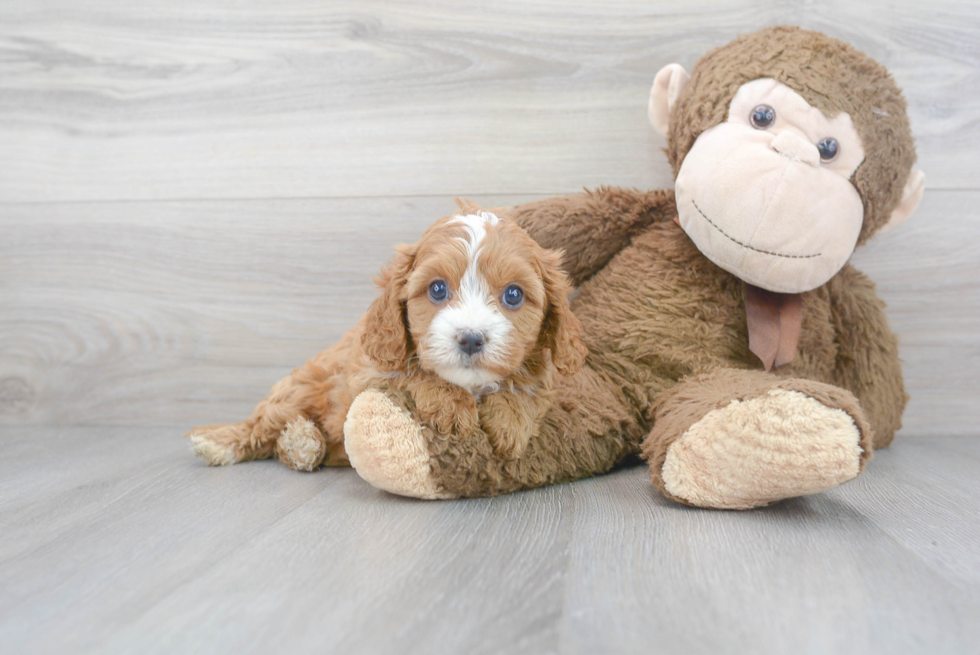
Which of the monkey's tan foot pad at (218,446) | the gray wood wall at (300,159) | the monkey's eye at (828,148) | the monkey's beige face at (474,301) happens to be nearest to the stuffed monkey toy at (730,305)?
the monkey's eye at (828,148)

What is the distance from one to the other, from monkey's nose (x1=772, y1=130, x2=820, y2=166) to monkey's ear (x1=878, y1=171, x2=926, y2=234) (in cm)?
24

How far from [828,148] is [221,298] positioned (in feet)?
4.00

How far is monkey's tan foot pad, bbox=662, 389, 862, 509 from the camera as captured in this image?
34.6 inches

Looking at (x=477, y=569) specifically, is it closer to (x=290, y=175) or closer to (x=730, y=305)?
(x=730, y=305)

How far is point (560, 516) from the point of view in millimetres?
941

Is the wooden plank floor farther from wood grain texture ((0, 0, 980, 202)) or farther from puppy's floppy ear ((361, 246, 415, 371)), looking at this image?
puppy's floppy ear ((361, 246, 415, 371))

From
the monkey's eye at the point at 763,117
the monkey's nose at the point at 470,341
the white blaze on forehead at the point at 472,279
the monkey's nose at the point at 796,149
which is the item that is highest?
the monkey's eye at the point at 763,117

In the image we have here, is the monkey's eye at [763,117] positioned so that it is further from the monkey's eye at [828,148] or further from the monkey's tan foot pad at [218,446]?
the monkey's tan foot pad at [218,446]

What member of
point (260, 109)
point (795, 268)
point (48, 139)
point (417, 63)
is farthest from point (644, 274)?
point (48, 139)

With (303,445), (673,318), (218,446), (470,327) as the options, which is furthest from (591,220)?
(218,446)

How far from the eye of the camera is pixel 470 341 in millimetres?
895

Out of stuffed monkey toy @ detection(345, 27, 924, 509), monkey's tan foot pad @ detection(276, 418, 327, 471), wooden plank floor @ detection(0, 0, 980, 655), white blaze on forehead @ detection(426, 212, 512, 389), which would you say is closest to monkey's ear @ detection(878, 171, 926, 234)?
stuffed monkey toy @ detection(345, 27, 924, 509)

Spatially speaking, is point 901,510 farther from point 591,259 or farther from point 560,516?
point 591,259

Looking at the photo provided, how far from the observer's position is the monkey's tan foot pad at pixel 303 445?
119 centimetres
